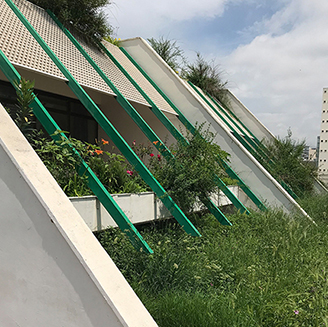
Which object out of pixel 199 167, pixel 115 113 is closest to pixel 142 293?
pixel 199 167

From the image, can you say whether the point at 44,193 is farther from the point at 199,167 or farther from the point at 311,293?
the point at 199,167

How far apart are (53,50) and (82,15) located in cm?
209

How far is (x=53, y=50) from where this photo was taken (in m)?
6.03

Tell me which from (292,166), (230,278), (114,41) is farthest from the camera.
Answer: (292,166)

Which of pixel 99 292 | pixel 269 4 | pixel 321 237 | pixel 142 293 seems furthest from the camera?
pixel 269 4

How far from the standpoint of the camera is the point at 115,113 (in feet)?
30.1

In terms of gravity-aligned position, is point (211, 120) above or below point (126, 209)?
above

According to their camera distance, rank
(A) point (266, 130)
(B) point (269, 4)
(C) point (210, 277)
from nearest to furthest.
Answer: (C) point (210, 277), (B) point (269, 4), (A) point (266, 130)

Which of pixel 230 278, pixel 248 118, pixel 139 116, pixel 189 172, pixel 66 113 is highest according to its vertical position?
pixel 248 118

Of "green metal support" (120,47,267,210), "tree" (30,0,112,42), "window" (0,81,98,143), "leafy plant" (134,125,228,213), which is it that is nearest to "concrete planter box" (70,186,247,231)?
"leafy plant" (134,125,228,213)

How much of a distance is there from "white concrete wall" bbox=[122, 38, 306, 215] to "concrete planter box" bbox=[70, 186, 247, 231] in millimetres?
3542

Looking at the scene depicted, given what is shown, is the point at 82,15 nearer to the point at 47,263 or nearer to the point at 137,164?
the point at 137,164

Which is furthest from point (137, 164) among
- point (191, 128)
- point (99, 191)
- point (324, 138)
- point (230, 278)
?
point (324, 138)

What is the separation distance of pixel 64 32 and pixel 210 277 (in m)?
6.22
